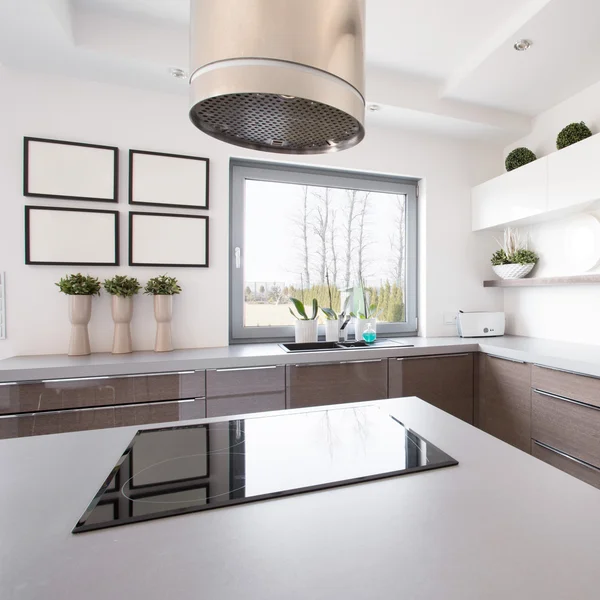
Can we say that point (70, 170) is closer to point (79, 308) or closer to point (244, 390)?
point (79, 308)

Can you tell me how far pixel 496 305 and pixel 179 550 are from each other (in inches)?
126

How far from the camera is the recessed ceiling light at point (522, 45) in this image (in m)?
2.00

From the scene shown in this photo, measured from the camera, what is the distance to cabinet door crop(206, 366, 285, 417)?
1.96 metres

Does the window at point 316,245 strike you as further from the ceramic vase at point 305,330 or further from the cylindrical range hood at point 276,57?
the cylindrical range hood at point 276,57

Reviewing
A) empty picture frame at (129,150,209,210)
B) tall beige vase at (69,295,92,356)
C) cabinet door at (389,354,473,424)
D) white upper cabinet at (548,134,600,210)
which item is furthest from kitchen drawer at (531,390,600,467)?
tall beige vase at (69,295,92,356)

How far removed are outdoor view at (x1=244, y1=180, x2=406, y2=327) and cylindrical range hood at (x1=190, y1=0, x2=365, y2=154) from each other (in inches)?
73.7

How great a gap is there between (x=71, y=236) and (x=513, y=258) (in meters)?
2.96

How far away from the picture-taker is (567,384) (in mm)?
1883

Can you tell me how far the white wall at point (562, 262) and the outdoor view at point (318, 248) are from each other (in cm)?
96

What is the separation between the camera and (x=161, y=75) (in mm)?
2125

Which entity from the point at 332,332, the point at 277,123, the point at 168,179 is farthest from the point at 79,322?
the point at 277,123

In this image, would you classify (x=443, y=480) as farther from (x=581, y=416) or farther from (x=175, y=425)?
(x=581, y=416)

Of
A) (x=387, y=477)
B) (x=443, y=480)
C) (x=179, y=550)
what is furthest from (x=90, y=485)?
(x=443, y=480)

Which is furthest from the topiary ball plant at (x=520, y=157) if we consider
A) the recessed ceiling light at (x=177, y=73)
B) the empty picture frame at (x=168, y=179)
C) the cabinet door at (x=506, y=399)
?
the recessed ceiling light at (x=177, y=73)
